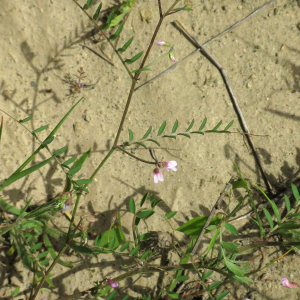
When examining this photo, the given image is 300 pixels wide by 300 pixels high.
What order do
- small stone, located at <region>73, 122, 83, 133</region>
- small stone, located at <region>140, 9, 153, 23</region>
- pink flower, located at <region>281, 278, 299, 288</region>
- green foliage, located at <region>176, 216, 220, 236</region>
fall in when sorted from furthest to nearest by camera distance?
1. small stone, located at <region>140, 9, 153, 23</region>
2. small stone, located at <region>73, 122, 83, 133</region>
3. pink flower, located at <region>281, 278, 299, 288</region>
4. green foliage, located at <region>176, 216, 220, 236</region>

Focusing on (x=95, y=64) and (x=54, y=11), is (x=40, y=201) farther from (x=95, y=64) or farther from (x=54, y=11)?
(x=54, y=11)

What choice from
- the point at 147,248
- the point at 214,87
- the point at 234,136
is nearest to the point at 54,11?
the point at 214,87

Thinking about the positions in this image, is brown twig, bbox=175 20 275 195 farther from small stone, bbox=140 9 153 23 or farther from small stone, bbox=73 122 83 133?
small stone, bbox=73 122 83 133

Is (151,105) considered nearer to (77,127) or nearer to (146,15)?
(77,127)

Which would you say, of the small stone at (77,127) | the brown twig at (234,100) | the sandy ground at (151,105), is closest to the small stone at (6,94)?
the sandy ground at (151,105)

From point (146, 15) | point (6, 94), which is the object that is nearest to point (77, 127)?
point (6, 94)

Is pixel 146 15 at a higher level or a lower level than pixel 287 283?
higher

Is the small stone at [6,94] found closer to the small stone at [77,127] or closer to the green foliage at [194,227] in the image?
the small stone at [77,127]

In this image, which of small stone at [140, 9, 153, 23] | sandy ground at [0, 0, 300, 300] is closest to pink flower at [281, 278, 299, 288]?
sandy ground at [0, 0, 300, 300]

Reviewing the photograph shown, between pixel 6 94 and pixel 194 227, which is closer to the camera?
pixel 194 227
